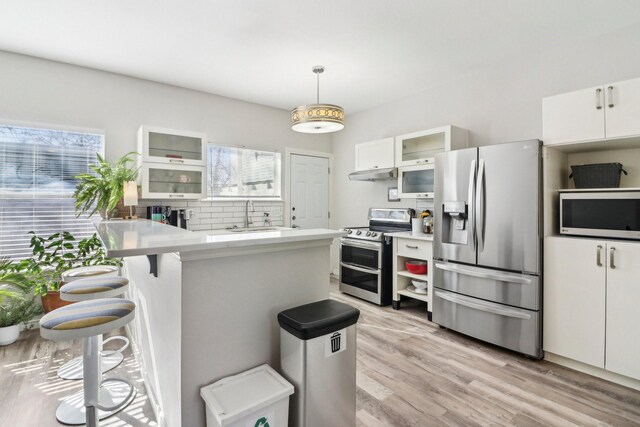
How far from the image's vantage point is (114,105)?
3.61 meters

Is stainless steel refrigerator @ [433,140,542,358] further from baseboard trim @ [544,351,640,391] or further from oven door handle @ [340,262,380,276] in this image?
oven door handle @ [340,262,380,276]

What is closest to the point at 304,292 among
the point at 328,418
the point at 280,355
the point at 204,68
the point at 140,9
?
the point at 280,355

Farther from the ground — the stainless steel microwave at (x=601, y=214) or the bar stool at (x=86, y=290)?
the stainless steel microwave at (x=601, y=214)

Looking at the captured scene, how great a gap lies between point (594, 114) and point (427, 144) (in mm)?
1614

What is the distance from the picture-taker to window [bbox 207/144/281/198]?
4.44 metres

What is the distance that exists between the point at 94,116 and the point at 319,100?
274 centimetres

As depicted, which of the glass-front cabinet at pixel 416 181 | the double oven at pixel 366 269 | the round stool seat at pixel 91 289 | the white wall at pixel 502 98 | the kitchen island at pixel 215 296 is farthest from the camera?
the double oven at pixel 366 269

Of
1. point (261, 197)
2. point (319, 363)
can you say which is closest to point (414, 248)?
point (261, 197)

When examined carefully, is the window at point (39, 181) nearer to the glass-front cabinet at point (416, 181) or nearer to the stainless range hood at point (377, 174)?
the stainless range hood at point (377, 174)

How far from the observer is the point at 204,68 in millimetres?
3488

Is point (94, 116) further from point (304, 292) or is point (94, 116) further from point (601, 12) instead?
point (601, 12)

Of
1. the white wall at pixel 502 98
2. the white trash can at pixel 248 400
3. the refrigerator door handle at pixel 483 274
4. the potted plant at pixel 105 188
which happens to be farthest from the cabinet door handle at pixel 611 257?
the potted plant at pixel 105 188

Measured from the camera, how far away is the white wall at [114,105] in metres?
3.15

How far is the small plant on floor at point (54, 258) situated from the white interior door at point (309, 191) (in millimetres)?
2580
